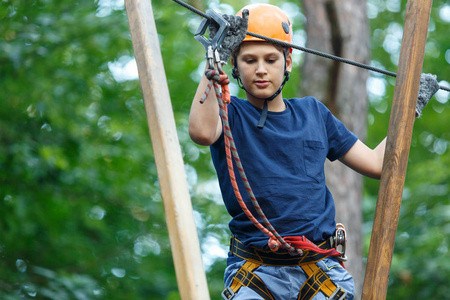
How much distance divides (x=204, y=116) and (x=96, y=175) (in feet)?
16.4

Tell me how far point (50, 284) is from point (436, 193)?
5.50 meters

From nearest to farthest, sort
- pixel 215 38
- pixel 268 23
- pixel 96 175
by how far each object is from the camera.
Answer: pixel 215 38
pixel 268 23
pixel 96 175

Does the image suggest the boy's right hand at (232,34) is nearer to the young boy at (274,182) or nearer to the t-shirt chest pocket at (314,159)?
the young boy at (274,182)

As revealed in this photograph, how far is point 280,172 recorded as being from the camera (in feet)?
8.02

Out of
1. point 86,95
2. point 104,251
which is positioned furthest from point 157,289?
point 86,95

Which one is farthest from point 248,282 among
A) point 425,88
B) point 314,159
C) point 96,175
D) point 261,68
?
point 96,175

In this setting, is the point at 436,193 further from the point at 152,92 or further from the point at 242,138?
the point at 152,92

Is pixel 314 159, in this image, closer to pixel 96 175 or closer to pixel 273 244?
pixel 273 244

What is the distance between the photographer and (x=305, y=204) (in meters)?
2.45

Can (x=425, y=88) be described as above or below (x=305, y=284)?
above

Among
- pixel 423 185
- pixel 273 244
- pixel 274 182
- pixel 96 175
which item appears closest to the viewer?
pixel 273 244

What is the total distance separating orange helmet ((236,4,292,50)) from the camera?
2500 mm

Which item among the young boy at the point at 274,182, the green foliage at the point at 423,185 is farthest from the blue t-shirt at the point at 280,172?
the green foliage at the point at 423,185

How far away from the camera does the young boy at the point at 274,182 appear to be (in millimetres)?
2436
